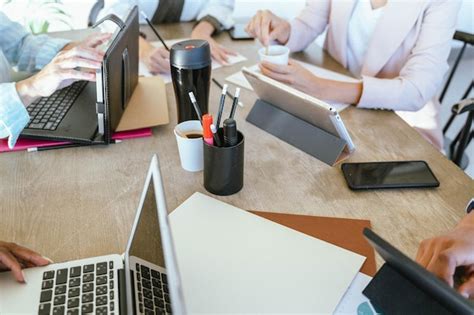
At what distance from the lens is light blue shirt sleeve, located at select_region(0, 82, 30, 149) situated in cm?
84

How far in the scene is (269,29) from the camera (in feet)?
4.64

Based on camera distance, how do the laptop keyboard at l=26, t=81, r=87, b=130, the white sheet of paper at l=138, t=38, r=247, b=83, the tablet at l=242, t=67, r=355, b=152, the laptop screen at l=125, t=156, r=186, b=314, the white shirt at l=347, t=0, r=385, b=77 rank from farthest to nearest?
1. the white shirt at l=347, t=0, r=385, b=77
2. the white sheet of paper at l=138, t=38, r=247, b=83
3. the laptop keyboard at l=26, t=81, r=87, b=130
4. the tablet at l=242, t=67, r=355, b=152
5. the laptop screen at l=125, t=156, r=186, b=314

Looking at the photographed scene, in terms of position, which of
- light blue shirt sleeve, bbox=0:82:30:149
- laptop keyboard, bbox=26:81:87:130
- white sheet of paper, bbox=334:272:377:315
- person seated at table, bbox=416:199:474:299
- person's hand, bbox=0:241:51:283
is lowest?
person's hand, bbox=0:241:51:283

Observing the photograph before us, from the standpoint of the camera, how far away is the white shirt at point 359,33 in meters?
1.37

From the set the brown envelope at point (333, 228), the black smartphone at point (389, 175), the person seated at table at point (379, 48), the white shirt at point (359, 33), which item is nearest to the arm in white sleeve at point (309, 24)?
the person seated at table at point (379, 48)

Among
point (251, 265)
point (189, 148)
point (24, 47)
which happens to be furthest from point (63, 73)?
point (251, 265)

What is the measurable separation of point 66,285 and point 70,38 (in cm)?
112

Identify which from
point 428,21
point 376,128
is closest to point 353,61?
point 428,21

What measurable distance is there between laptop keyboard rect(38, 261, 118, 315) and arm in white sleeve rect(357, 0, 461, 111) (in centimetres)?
85

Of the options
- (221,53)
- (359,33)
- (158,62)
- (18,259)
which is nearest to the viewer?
(18,259)

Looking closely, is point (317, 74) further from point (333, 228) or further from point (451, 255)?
point (451, 255)

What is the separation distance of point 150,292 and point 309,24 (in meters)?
1.21

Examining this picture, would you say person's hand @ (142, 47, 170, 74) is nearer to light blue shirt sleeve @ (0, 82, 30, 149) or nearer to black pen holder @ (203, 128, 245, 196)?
light blue shirt sleeve @ (0, 82, 30, 149)

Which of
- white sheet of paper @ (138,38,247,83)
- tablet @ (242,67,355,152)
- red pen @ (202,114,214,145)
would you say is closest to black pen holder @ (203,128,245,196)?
red pen @ (202,114,214,145)
